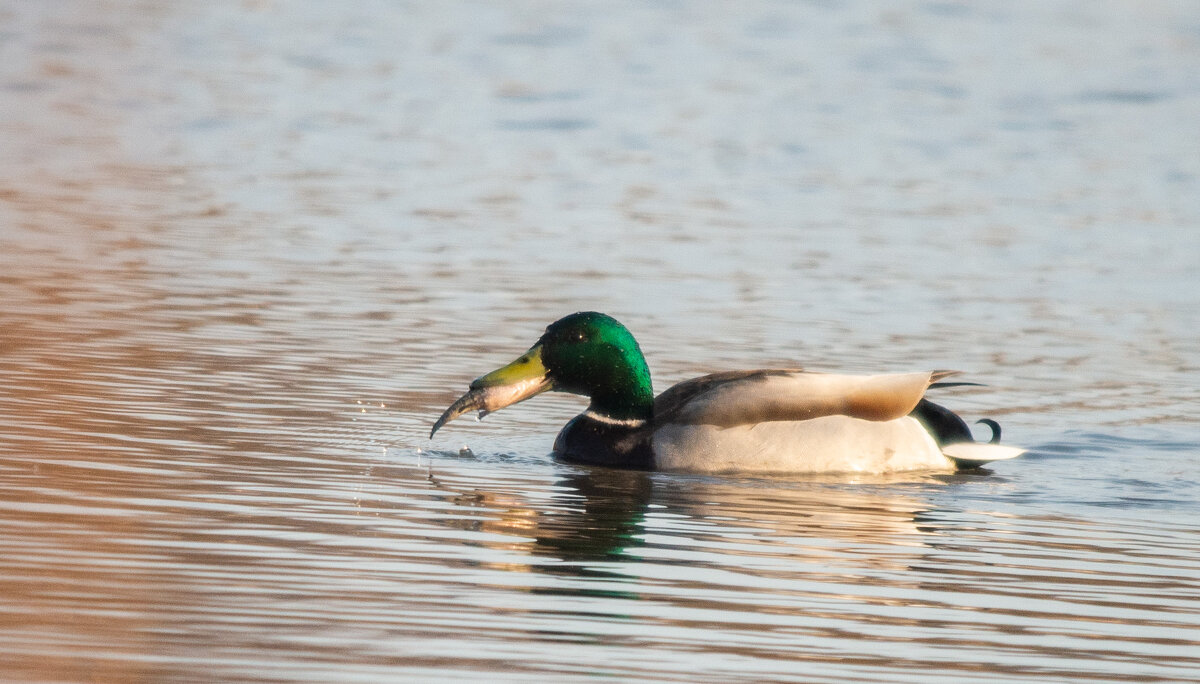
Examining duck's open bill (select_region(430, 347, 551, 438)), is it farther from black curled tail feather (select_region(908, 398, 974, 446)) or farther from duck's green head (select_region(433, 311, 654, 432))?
black curled tail feather (select_region(908, 398, 974, 446))

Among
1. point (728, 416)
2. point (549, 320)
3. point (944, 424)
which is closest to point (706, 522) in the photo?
point (728, 416)

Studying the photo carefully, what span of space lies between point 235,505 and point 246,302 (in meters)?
5.71

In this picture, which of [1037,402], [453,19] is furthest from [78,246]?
[453,19]

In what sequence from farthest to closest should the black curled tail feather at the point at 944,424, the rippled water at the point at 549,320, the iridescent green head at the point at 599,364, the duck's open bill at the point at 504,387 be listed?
the black curled tail feather at the point at 944,424 < the iridescent green head at the point at 599,364 < the duck's open bill at the point at 504,387 < the rippled water at the point at 549,320

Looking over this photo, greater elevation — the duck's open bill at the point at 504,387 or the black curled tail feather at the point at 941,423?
the duck's open bill at the point at 504,387

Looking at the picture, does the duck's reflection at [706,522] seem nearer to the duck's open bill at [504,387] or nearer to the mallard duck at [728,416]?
the mallard duck at [728,416]

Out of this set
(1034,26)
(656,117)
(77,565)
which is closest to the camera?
(77,565)

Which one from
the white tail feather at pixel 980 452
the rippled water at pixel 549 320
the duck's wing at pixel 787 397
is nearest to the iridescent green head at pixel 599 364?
the duck's wing at pixel 787 397

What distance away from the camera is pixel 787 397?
31.8 ft

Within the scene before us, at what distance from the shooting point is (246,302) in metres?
13.2

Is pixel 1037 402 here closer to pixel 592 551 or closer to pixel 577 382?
pixel 577 382

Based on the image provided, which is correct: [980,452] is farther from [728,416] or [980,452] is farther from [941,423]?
[728,416]

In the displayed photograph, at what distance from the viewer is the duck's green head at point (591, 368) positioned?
387 inches

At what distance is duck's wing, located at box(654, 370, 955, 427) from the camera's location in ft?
31.5
